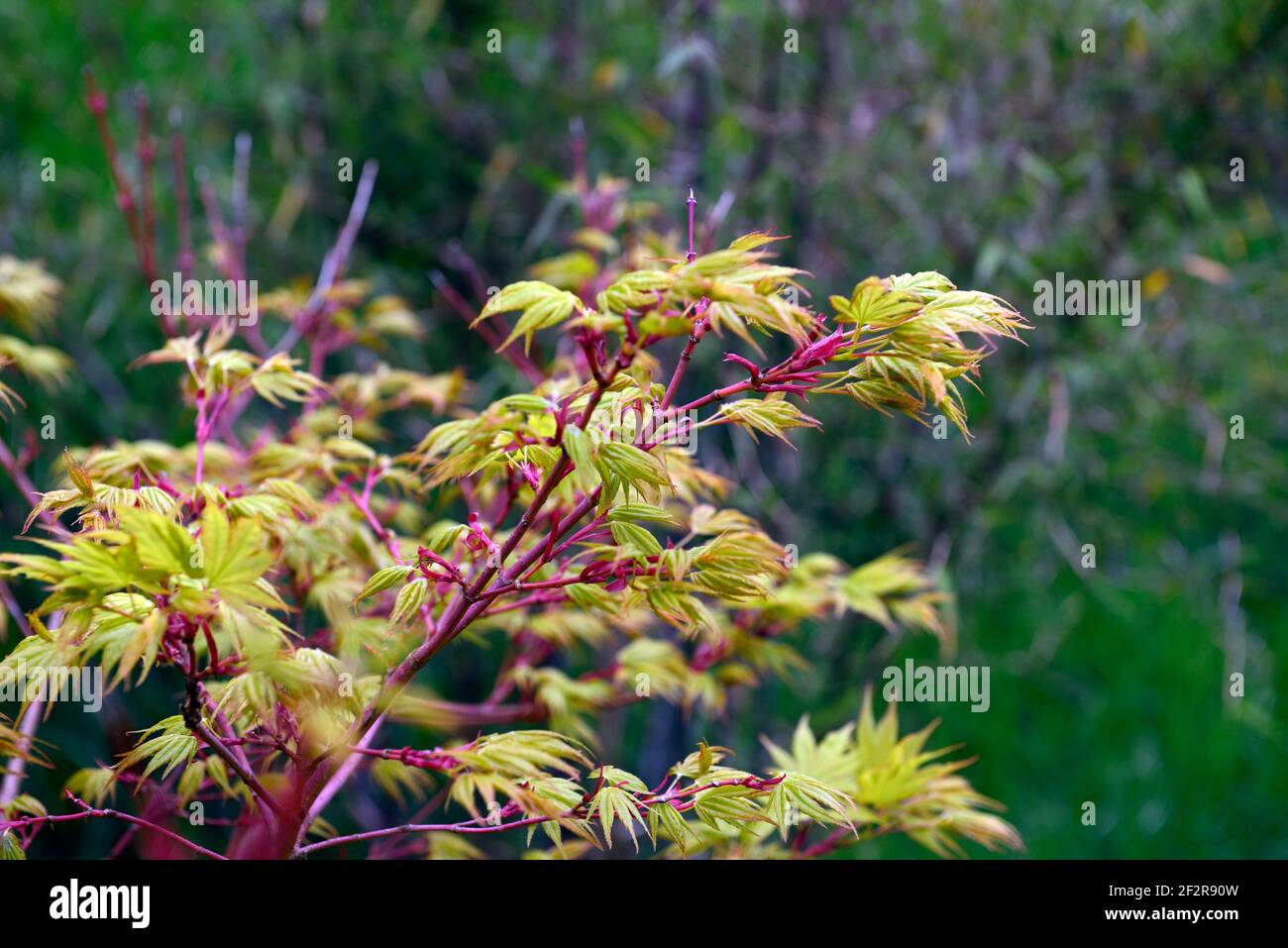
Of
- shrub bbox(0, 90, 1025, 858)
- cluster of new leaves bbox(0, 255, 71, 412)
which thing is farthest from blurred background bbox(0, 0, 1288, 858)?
shrub bbox(0, 90, 1025, 858)

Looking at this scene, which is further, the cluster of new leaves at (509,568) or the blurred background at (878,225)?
the blurred background at (878,225)

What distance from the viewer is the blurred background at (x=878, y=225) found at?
99.3 inches

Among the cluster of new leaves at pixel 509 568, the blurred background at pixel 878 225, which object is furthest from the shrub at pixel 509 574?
the blurred background at pixel 878 225

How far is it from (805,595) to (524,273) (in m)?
1.62

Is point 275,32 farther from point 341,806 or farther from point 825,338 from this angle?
point 825,338

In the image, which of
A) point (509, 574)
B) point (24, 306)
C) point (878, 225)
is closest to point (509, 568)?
point (509, 574)

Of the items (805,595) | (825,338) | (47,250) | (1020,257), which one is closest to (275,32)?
(47,250)

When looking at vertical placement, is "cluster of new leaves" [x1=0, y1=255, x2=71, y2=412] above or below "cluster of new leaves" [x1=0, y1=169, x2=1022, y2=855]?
above

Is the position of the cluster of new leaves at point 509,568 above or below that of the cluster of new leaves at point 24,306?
below

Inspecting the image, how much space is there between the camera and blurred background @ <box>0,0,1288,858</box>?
252 centimetres

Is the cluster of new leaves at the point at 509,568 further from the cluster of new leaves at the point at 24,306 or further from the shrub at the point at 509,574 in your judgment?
the cluster of new leaves at the point at 24,306

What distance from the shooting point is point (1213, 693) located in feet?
9.71

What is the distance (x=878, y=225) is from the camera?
106 inches

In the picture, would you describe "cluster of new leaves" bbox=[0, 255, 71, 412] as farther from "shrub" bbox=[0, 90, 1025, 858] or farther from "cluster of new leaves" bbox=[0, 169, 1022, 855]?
"cluster of new leaves" bbox=[0, 169, 1022, 855]
